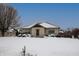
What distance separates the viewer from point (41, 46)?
3.12 m

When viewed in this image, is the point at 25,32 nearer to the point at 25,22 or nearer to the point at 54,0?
the point at 25,22

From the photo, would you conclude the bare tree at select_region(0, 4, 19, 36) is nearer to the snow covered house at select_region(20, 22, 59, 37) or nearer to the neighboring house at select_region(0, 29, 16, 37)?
the neighboring house at select_region(0, 29, 16, 37)

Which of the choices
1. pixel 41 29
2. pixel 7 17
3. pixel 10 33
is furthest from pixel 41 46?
pixel 7 17

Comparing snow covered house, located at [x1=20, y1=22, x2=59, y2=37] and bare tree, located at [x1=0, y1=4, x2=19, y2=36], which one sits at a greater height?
bare tree, located at [x1=0, y1=4, x2=19, y2=36]

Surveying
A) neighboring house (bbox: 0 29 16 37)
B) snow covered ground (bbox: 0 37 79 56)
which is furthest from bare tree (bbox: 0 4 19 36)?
snow covered ground (bbox: 0 37 79 56)

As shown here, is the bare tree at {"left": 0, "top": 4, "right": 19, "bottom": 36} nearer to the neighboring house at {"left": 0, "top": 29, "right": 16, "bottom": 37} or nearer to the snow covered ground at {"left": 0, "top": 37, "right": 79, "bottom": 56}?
the neighboring house at {"left": 0, "top": 29, "right": 16, "bottom": 37}

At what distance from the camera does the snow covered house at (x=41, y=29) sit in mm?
3143

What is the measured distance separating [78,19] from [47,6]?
39 centimetres

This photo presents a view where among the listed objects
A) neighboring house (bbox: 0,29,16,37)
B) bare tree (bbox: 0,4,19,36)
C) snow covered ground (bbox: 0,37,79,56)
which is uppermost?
bare tree (bbox: 0,4,19,36)

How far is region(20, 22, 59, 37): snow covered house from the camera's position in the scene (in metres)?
3.14

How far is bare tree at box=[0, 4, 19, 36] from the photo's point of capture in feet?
10.3

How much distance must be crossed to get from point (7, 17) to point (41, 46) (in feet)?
1.71

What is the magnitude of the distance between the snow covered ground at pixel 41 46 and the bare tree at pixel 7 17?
140 mm

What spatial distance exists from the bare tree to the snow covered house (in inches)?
5.5
